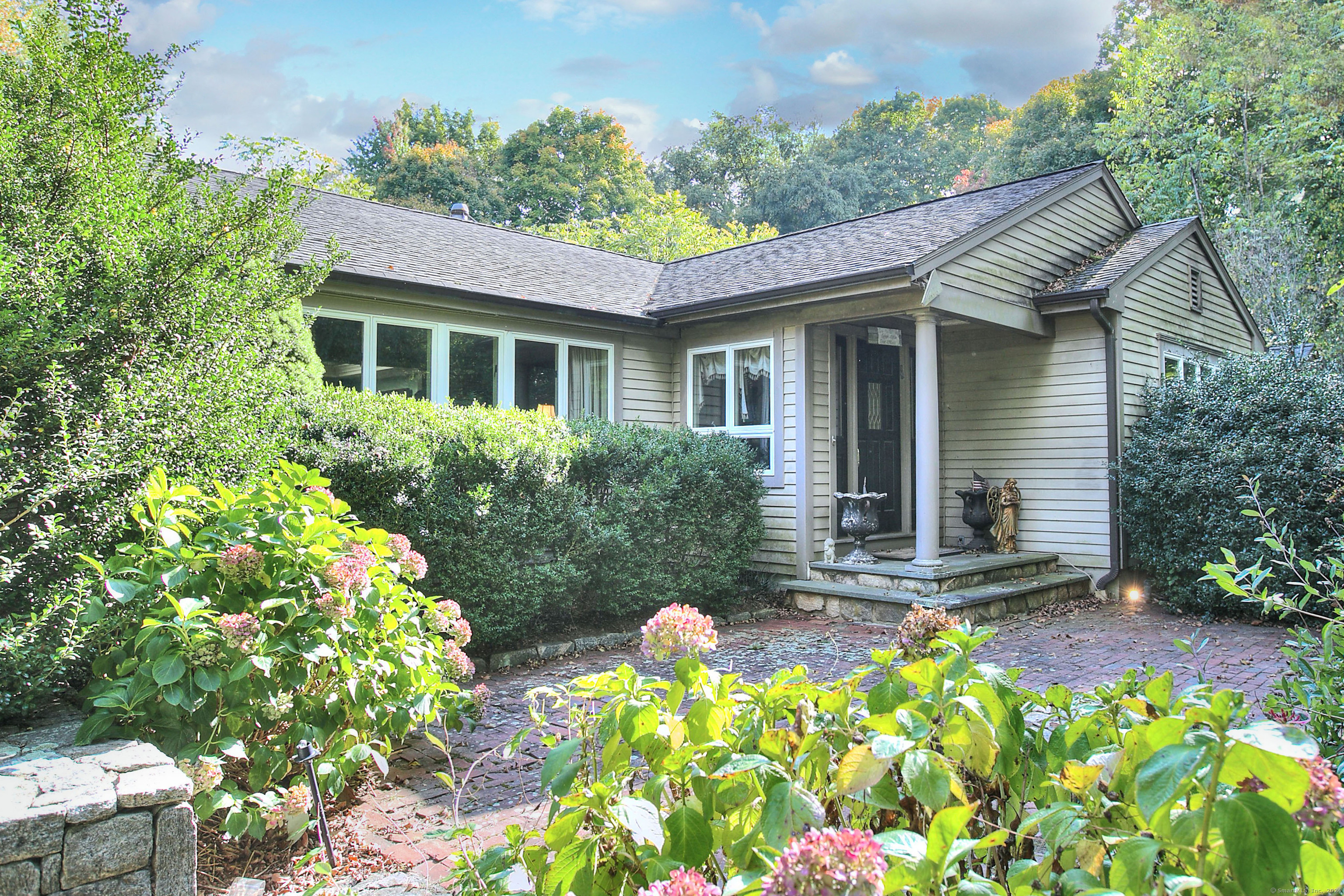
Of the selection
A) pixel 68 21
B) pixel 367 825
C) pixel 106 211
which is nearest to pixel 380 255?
pixel 68 21

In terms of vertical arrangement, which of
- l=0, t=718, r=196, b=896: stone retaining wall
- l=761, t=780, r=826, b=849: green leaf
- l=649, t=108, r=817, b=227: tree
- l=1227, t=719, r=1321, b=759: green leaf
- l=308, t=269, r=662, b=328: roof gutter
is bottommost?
l=0, t=718, r=196, b=896: stone retaining wall

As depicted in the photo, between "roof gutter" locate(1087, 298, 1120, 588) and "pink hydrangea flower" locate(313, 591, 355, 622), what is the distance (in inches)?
341

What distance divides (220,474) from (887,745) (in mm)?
3617

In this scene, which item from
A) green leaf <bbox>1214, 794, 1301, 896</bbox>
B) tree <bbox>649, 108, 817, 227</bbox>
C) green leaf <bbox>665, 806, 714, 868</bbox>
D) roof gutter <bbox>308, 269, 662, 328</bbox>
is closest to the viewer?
green leaf <bbox>1214, 794, 1301, 896</bbox>

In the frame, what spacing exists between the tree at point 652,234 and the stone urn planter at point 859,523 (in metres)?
18.4

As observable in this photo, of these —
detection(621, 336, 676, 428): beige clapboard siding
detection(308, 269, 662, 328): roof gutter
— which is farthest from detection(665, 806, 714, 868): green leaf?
detection(621, 336, 676, 428): beige clapboard siding

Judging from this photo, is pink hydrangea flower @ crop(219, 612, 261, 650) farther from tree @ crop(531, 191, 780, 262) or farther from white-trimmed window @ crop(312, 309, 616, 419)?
tree @ crop(531, 191, 780, 262)

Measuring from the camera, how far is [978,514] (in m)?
10.0

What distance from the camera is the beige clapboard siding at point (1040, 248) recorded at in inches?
342

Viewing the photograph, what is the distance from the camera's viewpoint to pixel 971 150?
1642 inches

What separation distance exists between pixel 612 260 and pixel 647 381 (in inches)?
131

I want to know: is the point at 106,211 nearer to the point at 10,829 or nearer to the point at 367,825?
the point at 10,829

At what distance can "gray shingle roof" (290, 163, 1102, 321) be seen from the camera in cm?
875

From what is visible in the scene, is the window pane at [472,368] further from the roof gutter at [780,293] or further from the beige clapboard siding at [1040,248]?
the beige clapboard siding at [1040,248]
